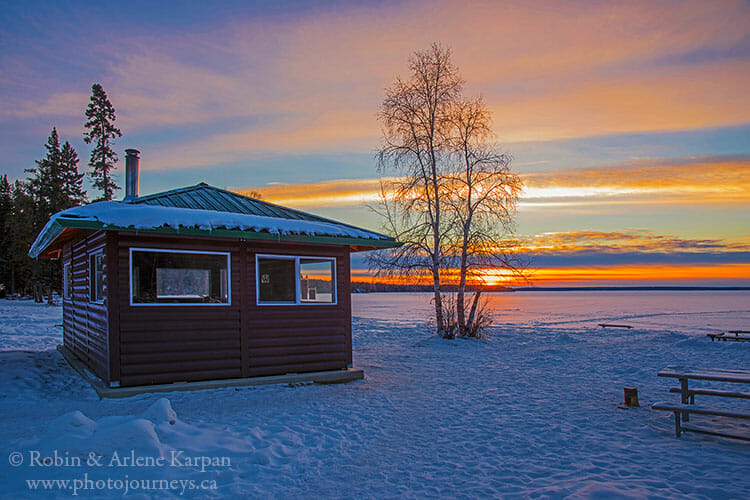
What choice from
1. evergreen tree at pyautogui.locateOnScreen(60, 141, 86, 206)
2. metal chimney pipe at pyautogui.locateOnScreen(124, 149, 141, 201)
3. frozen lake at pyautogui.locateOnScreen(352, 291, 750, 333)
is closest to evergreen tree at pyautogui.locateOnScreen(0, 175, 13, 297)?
evergreen tree at pyautogui.locateOnScreen(60, 141, 86, 206)

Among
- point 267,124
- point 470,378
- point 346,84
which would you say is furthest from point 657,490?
point 267,124

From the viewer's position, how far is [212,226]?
29.0ft

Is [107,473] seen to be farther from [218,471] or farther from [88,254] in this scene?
[88,254]

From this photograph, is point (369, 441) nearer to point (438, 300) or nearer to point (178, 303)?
point (178, 303)

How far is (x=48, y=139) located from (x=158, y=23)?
124 feet

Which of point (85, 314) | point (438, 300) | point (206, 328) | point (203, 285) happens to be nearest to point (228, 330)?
point (206, 328)

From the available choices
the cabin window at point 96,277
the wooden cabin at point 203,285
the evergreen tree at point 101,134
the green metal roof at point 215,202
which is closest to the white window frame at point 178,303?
the wooden cabin at point 203,285

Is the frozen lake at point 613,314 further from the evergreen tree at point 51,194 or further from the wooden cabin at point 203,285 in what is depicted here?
the evergreen tree at point 51,194

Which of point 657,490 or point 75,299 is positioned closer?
point 657,490

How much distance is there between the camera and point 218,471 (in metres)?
5.07

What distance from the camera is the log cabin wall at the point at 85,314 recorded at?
30.0ft

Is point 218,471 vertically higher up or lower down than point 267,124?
lower down

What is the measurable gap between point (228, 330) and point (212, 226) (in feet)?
7.11

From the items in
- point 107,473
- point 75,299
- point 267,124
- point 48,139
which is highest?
point 48,139
